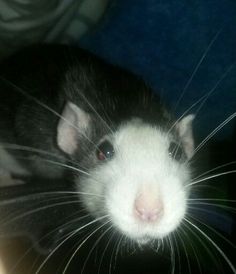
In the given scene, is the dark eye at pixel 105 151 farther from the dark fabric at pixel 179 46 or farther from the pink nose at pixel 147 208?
the dark fabric at pixel 179 46

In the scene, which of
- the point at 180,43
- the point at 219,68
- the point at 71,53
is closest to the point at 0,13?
the point at 71,53

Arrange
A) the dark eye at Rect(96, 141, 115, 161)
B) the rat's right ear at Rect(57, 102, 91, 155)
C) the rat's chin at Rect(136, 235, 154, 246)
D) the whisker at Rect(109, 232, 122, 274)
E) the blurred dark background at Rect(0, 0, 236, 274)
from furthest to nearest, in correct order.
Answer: the blurred dark background at Rect(0, 0, 236, 274), the rat's right ear at Rect(57, 102, 91, 155), the dark eye at Rect(96, 141, 115, 161), the rat's chin at Rect(136, 235, 154, 246), the whisker at Rect(109, 232, 122, 274)

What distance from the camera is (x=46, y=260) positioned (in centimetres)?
134

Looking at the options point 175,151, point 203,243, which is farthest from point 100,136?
point 203,243

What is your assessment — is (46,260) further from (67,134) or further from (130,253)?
(67,134)

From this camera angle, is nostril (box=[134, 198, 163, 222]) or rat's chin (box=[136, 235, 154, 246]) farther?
rat's chin (box=[136, 235, 154, 246])

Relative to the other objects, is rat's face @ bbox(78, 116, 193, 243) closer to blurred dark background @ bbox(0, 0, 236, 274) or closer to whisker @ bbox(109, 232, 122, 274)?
whisker @ bbox(109, 232, 122, 274)

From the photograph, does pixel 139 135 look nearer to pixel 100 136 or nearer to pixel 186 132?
pixel 100 136

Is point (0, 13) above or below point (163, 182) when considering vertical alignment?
above

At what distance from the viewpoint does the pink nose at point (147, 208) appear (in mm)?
1411

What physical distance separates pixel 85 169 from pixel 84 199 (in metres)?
0.09

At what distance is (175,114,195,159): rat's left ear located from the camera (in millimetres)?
1844

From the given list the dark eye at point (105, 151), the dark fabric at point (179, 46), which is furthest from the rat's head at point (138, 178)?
the dark fabric at point (179, 46)

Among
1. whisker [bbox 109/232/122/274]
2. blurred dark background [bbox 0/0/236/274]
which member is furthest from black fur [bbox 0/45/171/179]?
whisker [bbox 109/232/122/274]
